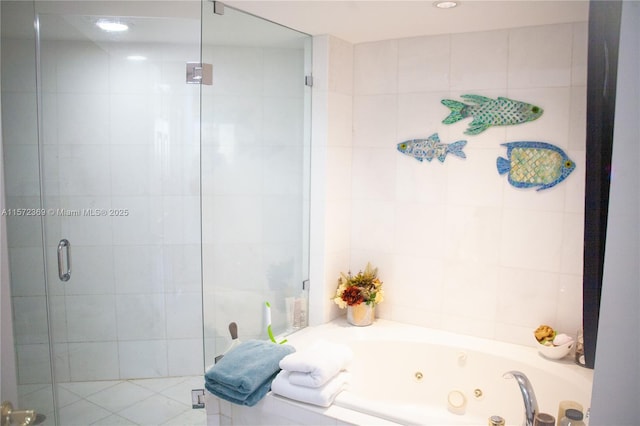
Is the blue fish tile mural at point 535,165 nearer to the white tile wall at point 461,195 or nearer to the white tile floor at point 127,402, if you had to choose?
the white tile wall at point 461,195

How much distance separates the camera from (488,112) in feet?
8.80

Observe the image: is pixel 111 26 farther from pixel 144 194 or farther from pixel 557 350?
pixel 557 350

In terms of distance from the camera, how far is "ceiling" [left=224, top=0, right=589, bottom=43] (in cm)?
226

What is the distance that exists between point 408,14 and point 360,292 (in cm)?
155

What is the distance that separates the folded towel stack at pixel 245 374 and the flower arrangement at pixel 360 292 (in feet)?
2.26

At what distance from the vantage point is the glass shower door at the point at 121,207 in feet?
7.78

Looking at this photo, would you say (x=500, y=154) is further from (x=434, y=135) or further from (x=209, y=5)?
(x=209, y=5)

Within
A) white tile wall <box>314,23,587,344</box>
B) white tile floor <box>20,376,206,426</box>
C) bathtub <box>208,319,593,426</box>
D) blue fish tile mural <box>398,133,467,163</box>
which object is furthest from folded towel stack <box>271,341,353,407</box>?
blue fish tile mural <box>398,133,467,163</box>

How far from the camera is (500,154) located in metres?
2.68

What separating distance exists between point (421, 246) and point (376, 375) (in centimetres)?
78

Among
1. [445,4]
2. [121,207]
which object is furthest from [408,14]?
[121,207]

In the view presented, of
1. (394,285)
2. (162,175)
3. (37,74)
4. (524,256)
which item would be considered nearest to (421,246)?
(394,285)

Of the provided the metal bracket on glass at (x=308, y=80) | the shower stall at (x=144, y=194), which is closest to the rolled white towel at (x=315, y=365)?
the shower stall at (x=144, y=194)

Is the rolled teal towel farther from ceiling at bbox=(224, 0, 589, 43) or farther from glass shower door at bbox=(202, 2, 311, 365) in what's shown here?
ceiling at bbox=(224, 0, 589, 43)
